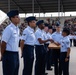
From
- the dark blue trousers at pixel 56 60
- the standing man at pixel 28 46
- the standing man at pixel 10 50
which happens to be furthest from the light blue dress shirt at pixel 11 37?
the dark blue trousers at pixel 56 60

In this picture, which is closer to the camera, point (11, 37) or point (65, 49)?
point (11, 37)

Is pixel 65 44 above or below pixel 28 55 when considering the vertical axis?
above

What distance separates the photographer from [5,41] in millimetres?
4004

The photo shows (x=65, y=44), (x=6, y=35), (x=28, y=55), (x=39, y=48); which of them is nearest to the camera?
(x=6, y=35)

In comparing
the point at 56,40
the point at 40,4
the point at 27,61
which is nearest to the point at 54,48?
the point at 56,40

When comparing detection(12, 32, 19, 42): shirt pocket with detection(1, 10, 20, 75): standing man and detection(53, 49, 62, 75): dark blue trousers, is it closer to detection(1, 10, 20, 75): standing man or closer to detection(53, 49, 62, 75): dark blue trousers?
detection(1, 10, 20, 75): standing man


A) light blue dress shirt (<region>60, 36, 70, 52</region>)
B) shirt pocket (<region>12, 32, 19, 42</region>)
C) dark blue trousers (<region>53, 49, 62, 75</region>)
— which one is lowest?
dark blue trousers (<region>53, 49, 62, 75</region>)

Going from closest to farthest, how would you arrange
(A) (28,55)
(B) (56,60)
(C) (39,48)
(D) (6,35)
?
(D) (6,35)
(A) (28,55)
(C) (39,48)
(B) (56,60)

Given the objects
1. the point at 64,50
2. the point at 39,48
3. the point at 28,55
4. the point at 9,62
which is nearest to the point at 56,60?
the point at 39,48

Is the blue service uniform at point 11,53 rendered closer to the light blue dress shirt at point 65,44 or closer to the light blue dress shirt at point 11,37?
the light blue dress shirt at point 11,37

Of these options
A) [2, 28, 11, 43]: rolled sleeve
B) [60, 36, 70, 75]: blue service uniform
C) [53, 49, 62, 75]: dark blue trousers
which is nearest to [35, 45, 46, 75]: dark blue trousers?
[53, 49, 62, 75]: dark blue trousers

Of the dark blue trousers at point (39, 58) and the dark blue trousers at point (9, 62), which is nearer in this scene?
the dark blue trousers at point (9, 62)

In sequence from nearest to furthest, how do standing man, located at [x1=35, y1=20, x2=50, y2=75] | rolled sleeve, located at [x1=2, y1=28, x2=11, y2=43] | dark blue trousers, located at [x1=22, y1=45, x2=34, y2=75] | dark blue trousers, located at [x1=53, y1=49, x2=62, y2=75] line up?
1. rolled sleeve, located at [x1=2, y1=28, x2=11, y2=43]
2. dark blue trousers, located at [x1=22, y1=45, x2=34, y2=75]
3. standing man, located at [x1=35, y1=20, x2=50, y2=75]
4. dark blue trousers, located at [x1=53, y1=49, x2=62, y2=75]

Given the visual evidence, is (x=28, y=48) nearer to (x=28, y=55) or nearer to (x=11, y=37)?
(x=28, y=55)
